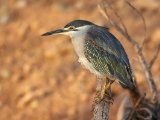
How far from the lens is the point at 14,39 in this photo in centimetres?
1070

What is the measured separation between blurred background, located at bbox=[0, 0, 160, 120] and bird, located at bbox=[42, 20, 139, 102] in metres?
3.22

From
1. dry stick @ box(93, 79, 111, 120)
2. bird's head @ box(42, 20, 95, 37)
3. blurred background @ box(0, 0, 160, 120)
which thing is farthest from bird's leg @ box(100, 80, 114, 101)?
blurred background @ box(0, 0, 160, 120)

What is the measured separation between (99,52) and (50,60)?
A: 4.55 m

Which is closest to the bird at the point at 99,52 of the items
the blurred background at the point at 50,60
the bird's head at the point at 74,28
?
the bird's head at the point at 74,28

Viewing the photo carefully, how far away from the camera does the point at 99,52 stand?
18.4ft

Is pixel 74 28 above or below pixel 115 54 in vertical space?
above

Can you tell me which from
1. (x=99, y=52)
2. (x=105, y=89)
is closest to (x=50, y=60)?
(x=99, y=52)

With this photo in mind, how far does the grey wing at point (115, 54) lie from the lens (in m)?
5.55

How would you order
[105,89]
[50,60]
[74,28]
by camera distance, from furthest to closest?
1. [50,60]
2. [74,28]
3. [105,89]

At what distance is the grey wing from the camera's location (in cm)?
555

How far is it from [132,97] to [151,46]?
3.11 metres

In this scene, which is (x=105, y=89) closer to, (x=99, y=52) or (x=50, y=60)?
(x=99, y=52)

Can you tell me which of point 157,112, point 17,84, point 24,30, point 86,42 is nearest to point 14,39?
point 24,30

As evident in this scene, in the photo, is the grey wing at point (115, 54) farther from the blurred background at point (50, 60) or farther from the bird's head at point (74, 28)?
the blurred background at point (50, 60)
